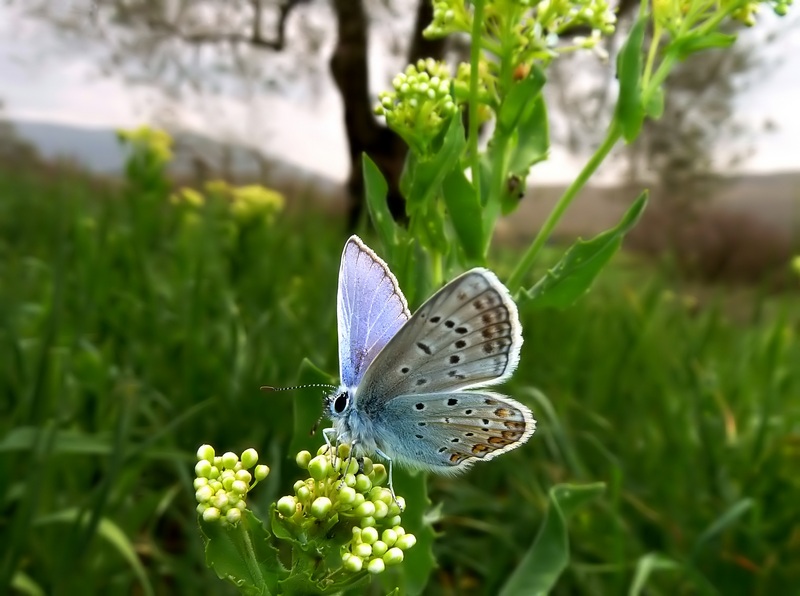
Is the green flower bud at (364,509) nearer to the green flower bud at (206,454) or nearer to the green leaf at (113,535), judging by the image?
the green flower bud at (206,454)

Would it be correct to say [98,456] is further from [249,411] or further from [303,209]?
[303,209]

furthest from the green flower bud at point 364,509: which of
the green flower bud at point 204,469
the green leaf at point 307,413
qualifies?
the green leaf at point 307,413

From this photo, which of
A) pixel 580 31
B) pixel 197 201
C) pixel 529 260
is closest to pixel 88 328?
pixel 197 201

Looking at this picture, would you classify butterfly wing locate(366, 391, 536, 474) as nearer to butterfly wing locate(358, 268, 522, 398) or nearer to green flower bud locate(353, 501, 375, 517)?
butterfly wing locate(358, 268, 522, 398)

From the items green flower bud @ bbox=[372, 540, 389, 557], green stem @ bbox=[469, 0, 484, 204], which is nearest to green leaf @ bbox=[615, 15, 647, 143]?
green stem @ bbox=[469, 0, 484, 204]

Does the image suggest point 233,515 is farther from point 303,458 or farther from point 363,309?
point 363,309
